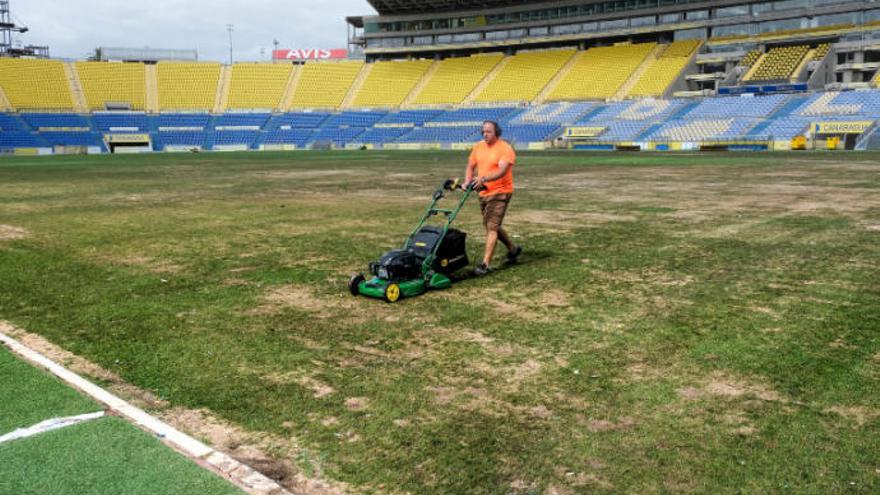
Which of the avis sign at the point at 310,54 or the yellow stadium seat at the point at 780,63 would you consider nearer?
Result: the yellow stadium seat at the point at 780,63

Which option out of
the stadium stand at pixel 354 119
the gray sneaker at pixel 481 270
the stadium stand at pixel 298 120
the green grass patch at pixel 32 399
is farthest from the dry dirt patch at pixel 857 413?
the stadium stand at pixel 298 120

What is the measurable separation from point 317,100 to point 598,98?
31439 millimetres

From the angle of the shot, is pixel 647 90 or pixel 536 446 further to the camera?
pixel 647 90

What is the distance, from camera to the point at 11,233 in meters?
11.5

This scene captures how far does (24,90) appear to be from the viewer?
6519 cm

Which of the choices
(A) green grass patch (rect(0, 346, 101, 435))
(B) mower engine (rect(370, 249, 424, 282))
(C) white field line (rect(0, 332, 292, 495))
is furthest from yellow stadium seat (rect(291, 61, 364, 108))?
(C) white field line (rect(0, 332, 292, 495))

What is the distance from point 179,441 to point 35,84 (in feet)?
249

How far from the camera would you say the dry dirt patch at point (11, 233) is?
36.1 feet

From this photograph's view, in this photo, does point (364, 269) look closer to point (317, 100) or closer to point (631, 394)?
point (631, 394)

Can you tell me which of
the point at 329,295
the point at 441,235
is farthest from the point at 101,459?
the point at 441,235

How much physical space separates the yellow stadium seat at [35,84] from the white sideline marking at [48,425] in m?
71.4

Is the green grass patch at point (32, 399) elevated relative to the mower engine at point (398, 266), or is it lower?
lower

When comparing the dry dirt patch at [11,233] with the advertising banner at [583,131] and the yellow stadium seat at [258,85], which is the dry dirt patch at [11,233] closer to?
the advertising banner at [583,131]

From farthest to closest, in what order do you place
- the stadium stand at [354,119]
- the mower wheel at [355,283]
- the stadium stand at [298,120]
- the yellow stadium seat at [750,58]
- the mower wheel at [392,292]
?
the stadium stand at [298,120] < the stadium stand at [354,119] < the yellow stadium seat at [750,58] < the mower wheel at [355,283] < the mower wheel at [392,292]
